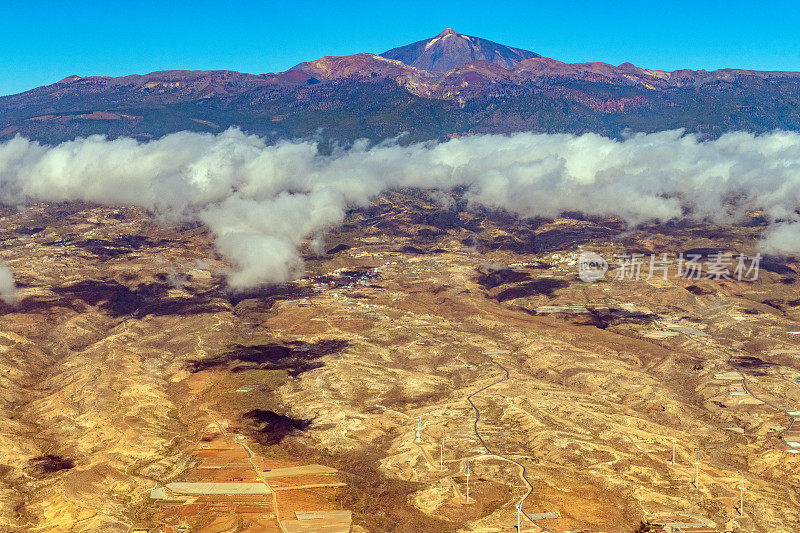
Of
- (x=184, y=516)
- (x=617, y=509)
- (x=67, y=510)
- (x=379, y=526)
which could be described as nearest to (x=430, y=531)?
(x=379, y=526)

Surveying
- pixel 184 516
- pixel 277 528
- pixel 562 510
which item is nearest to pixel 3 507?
pixel 184 516

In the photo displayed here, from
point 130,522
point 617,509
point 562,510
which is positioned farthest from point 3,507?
point 617,509

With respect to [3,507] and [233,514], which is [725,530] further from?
[3,507]

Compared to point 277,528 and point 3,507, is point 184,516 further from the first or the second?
point 3,507

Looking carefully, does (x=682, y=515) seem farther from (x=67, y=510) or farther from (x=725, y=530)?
(x=67, y=510)

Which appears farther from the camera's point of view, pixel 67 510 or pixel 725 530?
pixel 67 510

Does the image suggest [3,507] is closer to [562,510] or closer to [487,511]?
[487,511]
